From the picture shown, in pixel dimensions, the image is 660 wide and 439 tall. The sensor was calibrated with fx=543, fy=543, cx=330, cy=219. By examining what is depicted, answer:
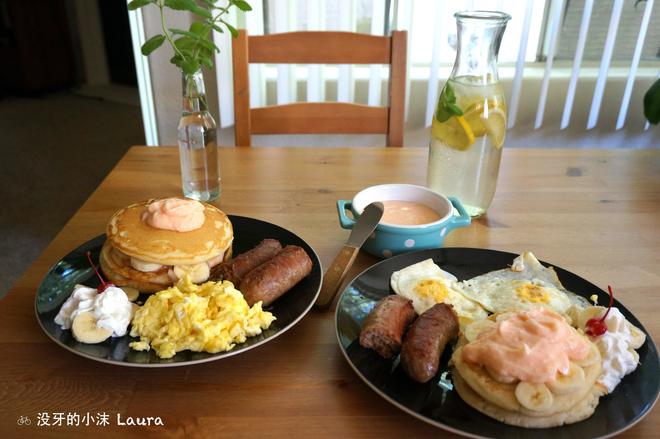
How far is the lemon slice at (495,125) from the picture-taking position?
1116 millimetres

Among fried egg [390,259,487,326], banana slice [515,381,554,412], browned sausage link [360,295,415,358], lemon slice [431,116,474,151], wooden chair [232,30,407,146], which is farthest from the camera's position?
wooden chair [232,30,407,146]

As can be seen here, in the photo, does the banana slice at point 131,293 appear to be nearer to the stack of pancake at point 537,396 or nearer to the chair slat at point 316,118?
the stack of pancake at point 537,396

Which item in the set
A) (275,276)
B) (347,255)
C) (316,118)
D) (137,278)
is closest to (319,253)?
(347,255)

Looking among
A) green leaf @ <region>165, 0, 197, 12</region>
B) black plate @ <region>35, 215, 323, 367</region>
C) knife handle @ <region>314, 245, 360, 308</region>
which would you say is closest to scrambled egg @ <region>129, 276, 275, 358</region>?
black plate @ <region>35, 215, 323, 367</region>

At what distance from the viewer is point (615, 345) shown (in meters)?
0.73

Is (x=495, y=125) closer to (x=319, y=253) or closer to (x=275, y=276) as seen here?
(x=319, y=253)

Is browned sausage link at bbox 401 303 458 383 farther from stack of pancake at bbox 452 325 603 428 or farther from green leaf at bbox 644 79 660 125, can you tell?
green leaf at bbox 644 79 660 125

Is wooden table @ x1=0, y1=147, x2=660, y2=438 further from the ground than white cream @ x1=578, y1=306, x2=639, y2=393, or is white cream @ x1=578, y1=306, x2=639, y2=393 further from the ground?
white cream @ x1=578, y1=306, x2=639, y2=393

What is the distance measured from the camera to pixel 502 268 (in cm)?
98

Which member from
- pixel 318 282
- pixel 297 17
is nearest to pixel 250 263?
pixel 318 282

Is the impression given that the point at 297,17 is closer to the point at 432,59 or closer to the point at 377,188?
the point at 432,59

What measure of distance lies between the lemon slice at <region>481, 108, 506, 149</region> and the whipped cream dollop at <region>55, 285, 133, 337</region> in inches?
30.2

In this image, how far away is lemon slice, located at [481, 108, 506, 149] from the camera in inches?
43.9

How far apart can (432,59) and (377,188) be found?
1576 mm
